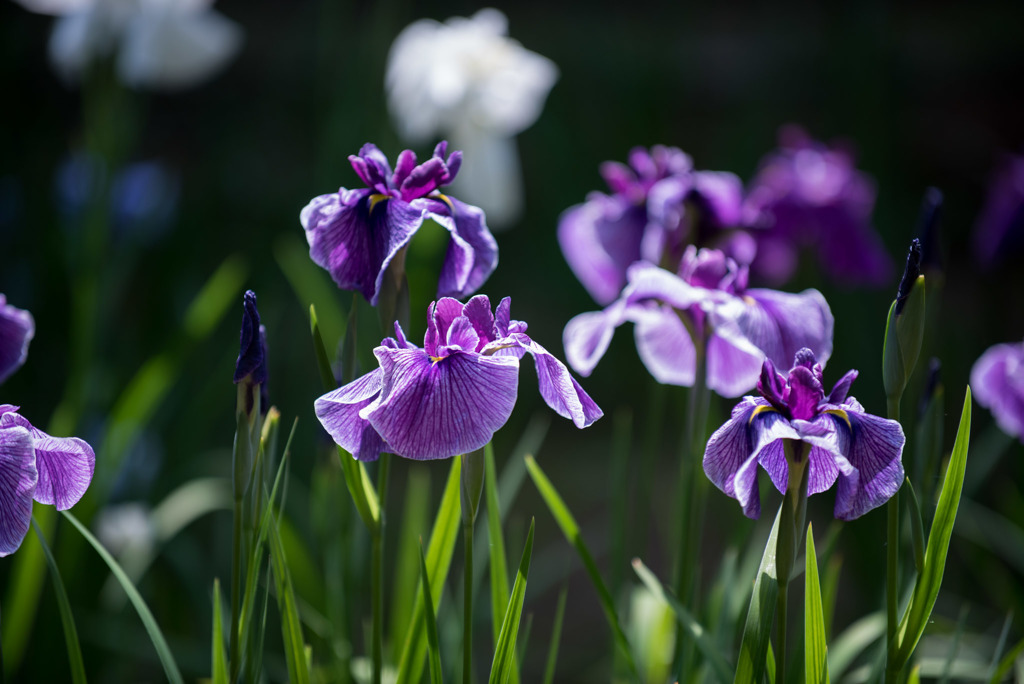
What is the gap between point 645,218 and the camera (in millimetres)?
922

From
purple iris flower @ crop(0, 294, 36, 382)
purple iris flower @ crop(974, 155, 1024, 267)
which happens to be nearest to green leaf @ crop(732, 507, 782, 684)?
purple iris flower @ crop(0, 294, 36, 382)

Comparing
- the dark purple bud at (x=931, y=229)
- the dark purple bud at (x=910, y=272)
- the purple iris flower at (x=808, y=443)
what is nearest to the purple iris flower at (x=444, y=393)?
the purple iris flower at (x=808, y=443)

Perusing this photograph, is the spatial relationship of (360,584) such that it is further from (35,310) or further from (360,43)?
(360,43)

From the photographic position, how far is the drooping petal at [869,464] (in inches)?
18.9

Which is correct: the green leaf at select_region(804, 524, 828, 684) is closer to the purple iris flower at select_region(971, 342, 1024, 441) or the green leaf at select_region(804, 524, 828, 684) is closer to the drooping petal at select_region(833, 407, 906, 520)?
the drooping petal at select_region(833, 407, 906, 520)

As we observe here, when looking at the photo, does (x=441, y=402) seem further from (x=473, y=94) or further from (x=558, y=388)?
(x=473, y=94)

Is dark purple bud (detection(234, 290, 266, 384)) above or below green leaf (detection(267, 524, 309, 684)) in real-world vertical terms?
above

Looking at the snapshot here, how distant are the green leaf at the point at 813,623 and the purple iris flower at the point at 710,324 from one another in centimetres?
17

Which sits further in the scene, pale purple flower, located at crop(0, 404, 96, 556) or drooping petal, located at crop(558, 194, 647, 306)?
drooping petal, located at crop(558, 194, 647, 306)

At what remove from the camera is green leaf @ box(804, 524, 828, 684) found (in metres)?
0.51

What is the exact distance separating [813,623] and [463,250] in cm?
36

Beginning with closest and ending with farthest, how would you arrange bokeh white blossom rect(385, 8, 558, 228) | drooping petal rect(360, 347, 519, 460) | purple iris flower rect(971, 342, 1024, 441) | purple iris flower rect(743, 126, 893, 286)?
drooping petal rect(360, 347, 519, 460)
purple iris flower rect(971, 342, 1024, 441)
purple iris flower rect(743, 126, 893, 286)
bokeh white blossom rect(385, 8, 558, 228)

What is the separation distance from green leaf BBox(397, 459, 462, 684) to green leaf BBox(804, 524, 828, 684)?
0.26 meters

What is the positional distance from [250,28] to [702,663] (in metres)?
1.88
